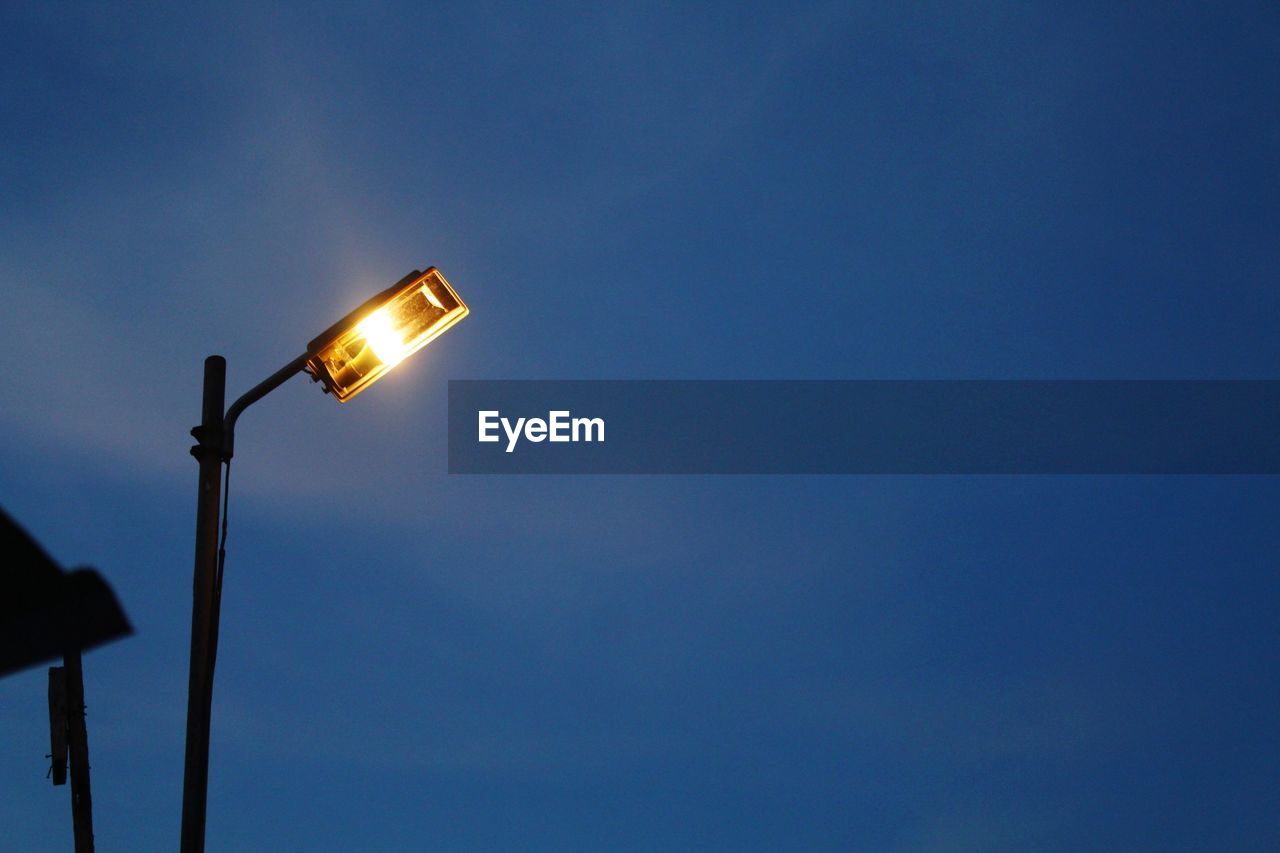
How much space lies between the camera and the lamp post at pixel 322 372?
5.97 m

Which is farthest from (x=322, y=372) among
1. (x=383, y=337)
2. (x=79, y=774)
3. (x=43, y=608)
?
(x=79, y=774)

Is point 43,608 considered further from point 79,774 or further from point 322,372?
point 79,774

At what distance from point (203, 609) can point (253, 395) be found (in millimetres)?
1276

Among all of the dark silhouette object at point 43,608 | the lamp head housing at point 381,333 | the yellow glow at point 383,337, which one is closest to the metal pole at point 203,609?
the lamp head housing at point 381,333

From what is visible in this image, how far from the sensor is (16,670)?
1.99 meters

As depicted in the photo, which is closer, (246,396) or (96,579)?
(96,579)

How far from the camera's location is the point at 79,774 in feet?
34.5

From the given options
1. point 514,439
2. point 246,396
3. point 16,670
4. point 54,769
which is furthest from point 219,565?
point 514,439

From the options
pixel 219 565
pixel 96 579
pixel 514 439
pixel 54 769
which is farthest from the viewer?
pixel 514 439

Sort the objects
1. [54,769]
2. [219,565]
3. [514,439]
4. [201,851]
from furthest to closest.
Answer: [514,439] < [54,769] < [219,565] < [201,851]

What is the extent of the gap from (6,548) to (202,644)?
14.1 ft

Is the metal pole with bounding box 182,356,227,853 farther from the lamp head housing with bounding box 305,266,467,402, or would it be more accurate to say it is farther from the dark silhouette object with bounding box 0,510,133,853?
the dark silhouette object with bounding box 0,510,133,853

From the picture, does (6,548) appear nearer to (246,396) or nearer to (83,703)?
(246,396)

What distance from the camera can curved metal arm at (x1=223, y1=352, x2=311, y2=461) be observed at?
6309 mm
